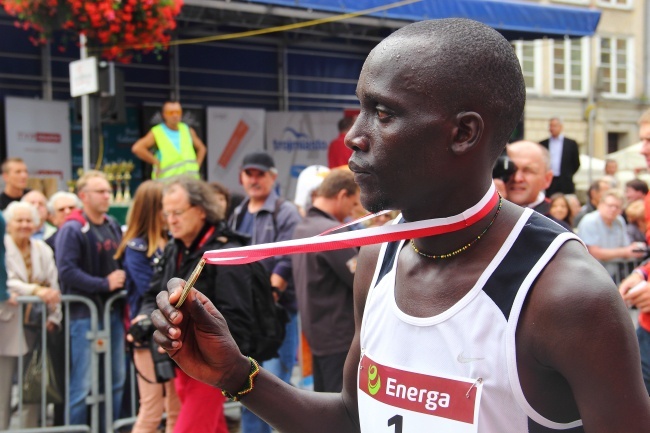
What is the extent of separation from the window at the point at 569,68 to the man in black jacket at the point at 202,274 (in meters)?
26.6

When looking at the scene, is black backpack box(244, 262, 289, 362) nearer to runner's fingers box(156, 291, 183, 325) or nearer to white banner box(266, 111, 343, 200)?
runner's fingers box(156, 291, 183, 325)

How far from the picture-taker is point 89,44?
10.1 metres

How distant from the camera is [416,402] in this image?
60.1 inches

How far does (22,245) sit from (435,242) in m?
5.02

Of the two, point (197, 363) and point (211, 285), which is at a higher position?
point (197, 363)

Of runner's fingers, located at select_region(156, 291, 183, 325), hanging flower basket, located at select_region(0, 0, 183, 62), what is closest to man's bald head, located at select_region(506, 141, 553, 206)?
runner's fingers, located at select_region(156, 291, 183, 325)

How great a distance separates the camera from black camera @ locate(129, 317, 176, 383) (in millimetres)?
4691

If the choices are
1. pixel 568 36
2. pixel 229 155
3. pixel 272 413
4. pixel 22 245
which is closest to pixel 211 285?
pixel 22 245

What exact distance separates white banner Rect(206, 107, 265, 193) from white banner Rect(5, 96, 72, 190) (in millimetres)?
2249

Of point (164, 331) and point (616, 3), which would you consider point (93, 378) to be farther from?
point (616, 3)

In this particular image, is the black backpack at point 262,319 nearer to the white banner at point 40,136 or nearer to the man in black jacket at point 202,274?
the man in black jacket at point 202,274

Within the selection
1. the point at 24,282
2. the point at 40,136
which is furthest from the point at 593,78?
the point at 24,282

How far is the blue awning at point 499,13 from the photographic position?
1141 centimetres

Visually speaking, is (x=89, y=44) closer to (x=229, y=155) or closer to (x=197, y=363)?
(x=229, y=155)
